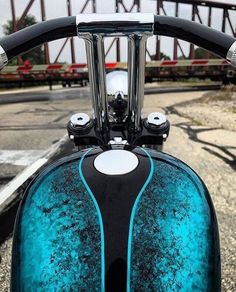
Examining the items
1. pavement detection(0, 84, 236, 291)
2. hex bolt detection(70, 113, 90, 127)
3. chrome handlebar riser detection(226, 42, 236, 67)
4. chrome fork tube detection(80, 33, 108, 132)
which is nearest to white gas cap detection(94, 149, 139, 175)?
chrome fork tube detection(80, 33, 108, 132)

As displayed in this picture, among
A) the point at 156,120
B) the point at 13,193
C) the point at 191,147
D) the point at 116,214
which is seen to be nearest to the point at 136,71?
the point at 156,120

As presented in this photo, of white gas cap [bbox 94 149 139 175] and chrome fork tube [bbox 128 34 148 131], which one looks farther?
chrome fork tube [bbox 128 34 148 131]

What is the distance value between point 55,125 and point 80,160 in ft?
22.3

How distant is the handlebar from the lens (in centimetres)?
105

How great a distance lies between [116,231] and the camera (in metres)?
0.82

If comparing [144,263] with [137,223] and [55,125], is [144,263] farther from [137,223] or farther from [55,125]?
[55,125]

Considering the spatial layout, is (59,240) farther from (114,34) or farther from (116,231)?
(114,34)

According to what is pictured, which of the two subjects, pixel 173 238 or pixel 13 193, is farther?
pixel 13 193

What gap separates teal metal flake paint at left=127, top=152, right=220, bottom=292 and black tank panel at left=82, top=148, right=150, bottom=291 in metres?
0.02

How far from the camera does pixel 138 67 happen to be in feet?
3.91

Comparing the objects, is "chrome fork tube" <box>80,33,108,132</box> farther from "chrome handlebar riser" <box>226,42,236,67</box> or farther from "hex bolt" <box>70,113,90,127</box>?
"chrome handlebar riser" <box>226,42,236,67</box>

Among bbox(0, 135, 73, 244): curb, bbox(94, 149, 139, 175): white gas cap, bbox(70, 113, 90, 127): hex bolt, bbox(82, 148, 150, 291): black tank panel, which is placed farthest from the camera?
bbox(0, 135, 73, 244): curb

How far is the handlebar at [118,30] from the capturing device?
105 centimetres

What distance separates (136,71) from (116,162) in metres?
0.41
